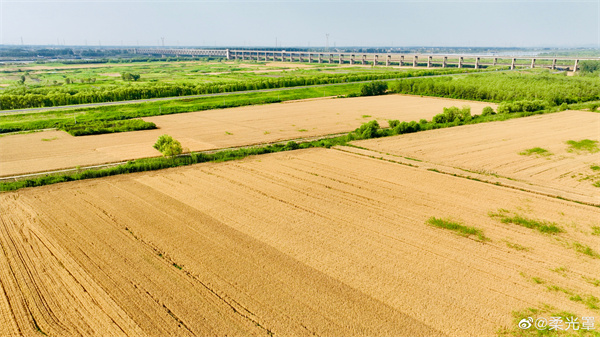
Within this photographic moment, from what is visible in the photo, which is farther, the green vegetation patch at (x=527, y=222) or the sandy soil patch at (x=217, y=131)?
the sandy soil patch at (x=217, y=131)

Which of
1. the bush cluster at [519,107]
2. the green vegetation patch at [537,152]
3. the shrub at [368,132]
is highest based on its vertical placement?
the bush cluster at [519,107]

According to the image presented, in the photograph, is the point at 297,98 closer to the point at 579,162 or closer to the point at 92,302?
the point at 579,162

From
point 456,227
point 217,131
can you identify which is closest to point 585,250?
point 456,227

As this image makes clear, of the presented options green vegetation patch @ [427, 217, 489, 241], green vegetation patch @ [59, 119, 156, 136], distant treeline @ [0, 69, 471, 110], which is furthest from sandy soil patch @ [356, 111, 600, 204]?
distant treeline @ [0, 69, 471, 110]

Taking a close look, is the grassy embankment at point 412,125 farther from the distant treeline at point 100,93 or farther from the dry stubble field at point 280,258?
the distant treeline at point 100,93

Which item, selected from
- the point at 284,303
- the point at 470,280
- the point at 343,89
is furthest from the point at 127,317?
Answer: the point at 343,89

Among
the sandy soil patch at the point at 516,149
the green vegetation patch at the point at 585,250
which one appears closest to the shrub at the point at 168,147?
the sandy soil patch at the point at 516,149
